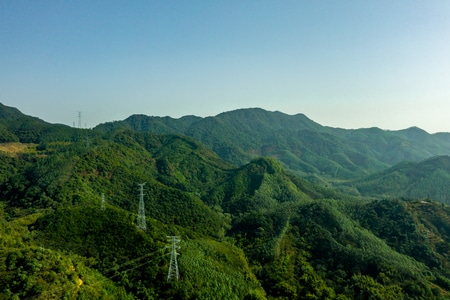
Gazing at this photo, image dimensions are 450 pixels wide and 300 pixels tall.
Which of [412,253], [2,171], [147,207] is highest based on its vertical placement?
[2,171]

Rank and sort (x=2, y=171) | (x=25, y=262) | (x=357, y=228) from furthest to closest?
(x=2, y=171) → (x=357, y=228) → (x=25, y=262)

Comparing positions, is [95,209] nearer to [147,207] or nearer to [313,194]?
[147,207]

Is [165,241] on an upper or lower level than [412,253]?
upper

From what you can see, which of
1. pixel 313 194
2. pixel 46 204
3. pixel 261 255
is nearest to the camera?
pixel 261 255

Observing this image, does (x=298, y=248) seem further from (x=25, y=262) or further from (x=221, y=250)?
(x=25, y=262)

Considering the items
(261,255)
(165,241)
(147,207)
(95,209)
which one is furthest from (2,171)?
(261,255)

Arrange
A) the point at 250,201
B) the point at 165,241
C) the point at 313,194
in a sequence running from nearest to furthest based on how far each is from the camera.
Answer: the point at 165,241 < the point at 250,201 < the point at 313,194

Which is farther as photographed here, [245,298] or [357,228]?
[357,228]

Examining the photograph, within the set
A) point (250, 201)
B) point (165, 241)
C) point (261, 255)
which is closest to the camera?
point (165, 241)

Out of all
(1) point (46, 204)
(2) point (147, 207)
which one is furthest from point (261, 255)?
(1) point (46, 204)
